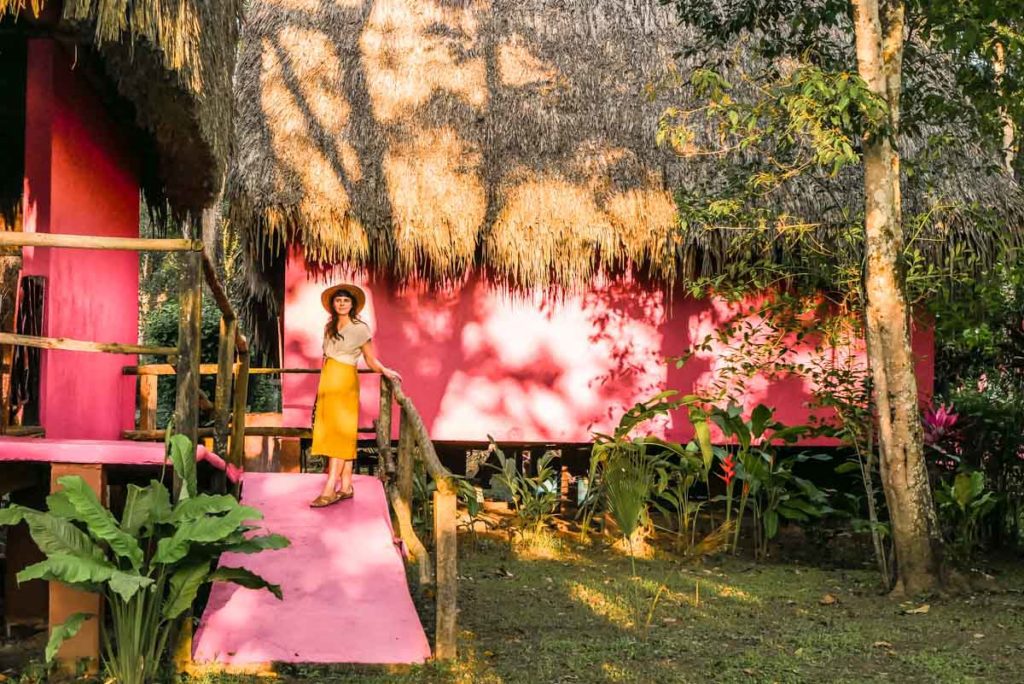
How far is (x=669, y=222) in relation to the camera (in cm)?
950

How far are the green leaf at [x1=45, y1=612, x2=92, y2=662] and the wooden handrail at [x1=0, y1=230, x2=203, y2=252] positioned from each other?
4.54 feet

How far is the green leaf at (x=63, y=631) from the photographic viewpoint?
14.1ft

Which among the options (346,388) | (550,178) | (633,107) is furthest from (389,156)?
(346,388)

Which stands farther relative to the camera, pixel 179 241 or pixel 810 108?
pixel 810 108

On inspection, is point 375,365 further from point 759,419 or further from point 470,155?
point 759,419

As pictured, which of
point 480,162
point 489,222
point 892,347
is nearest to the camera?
point 892,347

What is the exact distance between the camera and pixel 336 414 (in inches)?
256

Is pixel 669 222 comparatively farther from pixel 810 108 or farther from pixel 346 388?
pixel 346 388

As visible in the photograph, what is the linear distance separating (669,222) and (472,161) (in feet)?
5.43

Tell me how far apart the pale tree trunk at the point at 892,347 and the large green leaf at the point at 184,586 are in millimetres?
4348

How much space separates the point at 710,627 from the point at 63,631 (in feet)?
11.4

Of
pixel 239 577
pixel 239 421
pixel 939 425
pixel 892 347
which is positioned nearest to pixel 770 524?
pixel 939 425

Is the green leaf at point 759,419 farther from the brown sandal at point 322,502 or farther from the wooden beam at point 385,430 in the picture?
the brown sandal at point 322,502

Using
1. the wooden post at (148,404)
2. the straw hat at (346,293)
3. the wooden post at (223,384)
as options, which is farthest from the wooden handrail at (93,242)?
the wooden post at (148,404)
